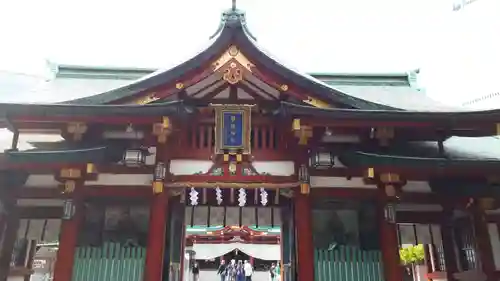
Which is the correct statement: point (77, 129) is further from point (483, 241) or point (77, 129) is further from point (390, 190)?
point (483, 241)

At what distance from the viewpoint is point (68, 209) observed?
25.0ft

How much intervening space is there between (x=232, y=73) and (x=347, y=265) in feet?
14.1

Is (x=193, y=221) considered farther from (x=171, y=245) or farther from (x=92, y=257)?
(x=92, y=257)

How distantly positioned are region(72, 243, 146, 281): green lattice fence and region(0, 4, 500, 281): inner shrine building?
2 cm

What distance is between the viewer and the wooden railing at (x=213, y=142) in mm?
8070

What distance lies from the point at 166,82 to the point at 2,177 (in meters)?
3.71

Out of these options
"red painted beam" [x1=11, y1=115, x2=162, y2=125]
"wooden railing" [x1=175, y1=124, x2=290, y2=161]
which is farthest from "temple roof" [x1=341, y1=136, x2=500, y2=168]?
"red painted beam" [x1=11, y1=115, x2=162, y2=125]

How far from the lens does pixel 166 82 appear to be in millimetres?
7707

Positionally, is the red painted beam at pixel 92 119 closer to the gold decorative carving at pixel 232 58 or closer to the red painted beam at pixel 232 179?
the red painted beam at pixel 232 179

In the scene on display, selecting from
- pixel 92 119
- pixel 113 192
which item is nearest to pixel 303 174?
pixel 113 192

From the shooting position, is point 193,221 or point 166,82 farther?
point 193,221

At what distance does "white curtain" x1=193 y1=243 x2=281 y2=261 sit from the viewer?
25828mm

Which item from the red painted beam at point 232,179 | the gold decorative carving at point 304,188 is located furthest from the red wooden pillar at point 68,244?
the gold decorative carving at point 304,188

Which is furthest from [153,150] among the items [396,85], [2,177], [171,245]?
[396,85]
